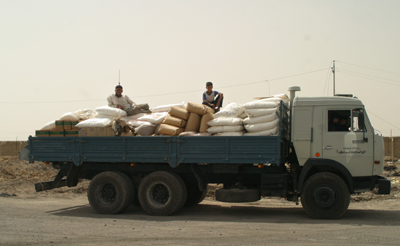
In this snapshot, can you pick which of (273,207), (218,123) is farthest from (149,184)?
(273,207)

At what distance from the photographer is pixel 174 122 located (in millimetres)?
9438

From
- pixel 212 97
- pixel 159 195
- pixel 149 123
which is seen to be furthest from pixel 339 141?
pixel 149 123

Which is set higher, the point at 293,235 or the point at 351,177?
the point at 351,177

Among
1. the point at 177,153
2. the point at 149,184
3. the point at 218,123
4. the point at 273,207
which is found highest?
the point at 218,123

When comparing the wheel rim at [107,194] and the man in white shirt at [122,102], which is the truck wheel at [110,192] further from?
the man in white shirt at [122,102]

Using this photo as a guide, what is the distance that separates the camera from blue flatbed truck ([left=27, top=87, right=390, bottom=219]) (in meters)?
8.47

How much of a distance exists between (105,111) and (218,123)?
3009mm

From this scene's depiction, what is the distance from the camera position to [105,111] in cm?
1005

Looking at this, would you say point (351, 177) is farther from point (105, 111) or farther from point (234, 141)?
point (105, 111)

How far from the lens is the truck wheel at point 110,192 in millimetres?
9531

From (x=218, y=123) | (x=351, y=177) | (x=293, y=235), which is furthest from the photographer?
(x=218, y=123)

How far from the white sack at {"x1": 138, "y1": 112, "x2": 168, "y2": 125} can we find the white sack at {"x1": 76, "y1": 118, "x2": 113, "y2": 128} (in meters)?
0.81

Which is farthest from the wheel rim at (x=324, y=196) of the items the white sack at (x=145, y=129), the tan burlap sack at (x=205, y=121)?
the white sack at (x=145, y=129)

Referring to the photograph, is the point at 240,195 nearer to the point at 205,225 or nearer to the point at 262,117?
the point at 205,225
